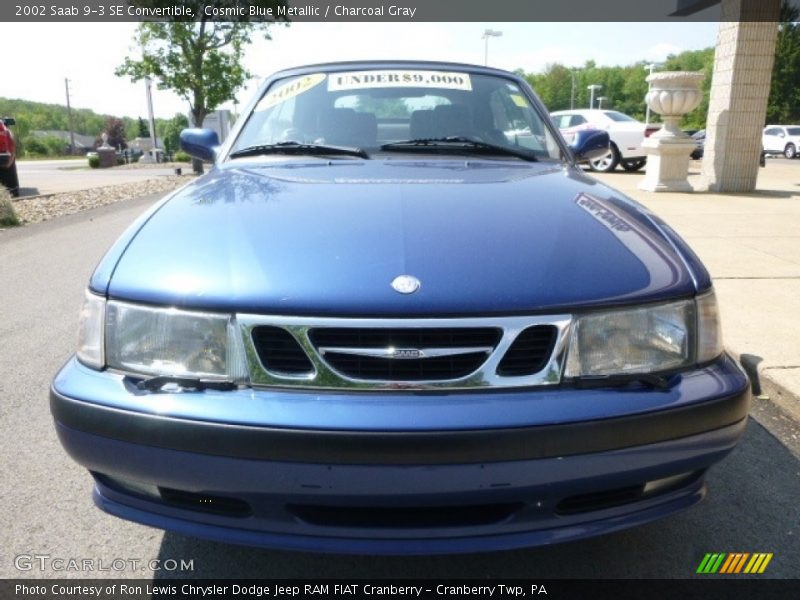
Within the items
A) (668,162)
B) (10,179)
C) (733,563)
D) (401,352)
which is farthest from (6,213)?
(668,162)

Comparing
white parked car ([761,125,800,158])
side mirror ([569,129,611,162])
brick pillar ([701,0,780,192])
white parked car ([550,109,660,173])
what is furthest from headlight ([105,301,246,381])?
white parked car ([761,125,800,158])

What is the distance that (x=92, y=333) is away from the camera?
1709mm

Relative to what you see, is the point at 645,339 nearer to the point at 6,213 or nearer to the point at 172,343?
the point at 172,343

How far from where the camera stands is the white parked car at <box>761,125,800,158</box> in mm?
32812

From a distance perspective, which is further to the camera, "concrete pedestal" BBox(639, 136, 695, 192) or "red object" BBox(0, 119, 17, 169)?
"concrete pedestal" BBox(639, 136, 695, 192)

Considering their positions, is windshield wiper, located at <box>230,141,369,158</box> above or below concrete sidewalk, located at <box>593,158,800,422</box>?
above

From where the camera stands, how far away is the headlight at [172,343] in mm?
1559

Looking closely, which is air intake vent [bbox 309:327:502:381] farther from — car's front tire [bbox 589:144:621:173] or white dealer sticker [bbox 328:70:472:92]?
car's front tire [bbox 589:144:621:173]

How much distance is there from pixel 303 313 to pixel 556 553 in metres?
1.16

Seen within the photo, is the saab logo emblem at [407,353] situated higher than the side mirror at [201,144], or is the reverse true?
the side mirror at [201,144]

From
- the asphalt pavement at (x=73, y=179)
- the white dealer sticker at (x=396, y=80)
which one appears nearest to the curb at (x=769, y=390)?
the white dealer sticker at (x=396, y=80)

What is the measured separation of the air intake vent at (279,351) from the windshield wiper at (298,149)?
1.27m

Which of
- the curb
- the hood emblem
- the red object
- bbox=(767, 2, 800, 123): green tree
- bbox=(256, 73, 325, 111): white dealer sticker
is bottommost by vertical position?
the curb
